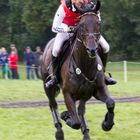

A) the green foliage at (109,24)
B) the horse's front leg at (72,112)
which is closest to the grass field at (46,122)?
the horse's front leg at (72,112)

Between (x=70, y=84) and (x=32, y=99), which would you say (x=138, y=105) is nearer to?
(x=32, y=99)

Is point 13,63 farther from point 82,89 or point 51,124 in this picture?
point 82,89

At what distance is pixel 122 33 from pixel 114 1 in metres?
3.81

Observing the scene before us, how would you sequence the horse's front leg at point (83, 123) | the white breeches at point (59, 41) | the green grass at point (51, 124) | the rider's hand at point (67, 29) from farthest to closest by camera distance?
the green grass at point (51, 124), the white breeches at point (59, 41), the horse's front leg at point (83, 123), the rider's hand at point (67, 29)

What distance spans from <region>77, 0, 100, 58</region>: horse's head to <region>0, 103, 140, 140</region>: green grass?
119 inches

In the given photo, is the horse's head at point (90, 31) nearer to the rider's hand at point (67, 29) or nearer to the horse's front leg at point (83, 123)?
the rider's hand at point (67, 29)

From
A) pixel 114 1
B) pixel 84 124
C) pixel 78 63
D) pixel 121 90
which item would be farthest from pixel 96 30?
pixel 114 1

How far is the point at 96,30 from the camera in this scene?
8375 mm

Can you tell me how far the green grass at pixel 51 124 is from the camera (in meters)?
11.0

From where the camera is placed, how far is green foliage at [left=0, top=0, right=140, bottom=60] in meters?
55.2

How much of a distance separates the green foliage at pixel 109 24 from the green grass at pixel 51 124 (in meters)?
40.4

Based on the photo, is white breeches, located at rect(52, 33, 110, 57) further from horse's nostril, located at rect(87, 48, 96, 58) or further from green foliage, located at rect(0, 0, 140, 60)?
green foliage, located at rect(0, 0, 140, 60)

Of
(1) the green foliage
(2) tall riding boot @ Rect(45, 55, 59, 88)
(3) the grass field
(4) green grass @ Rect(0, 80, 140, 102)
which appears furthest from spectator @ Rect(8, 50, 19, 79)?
(1) the green foliage

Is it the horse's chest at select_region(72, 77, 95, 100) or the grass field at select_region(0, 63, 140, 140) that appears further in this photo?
the grass field at select_region(0, 63, 140, 140)
